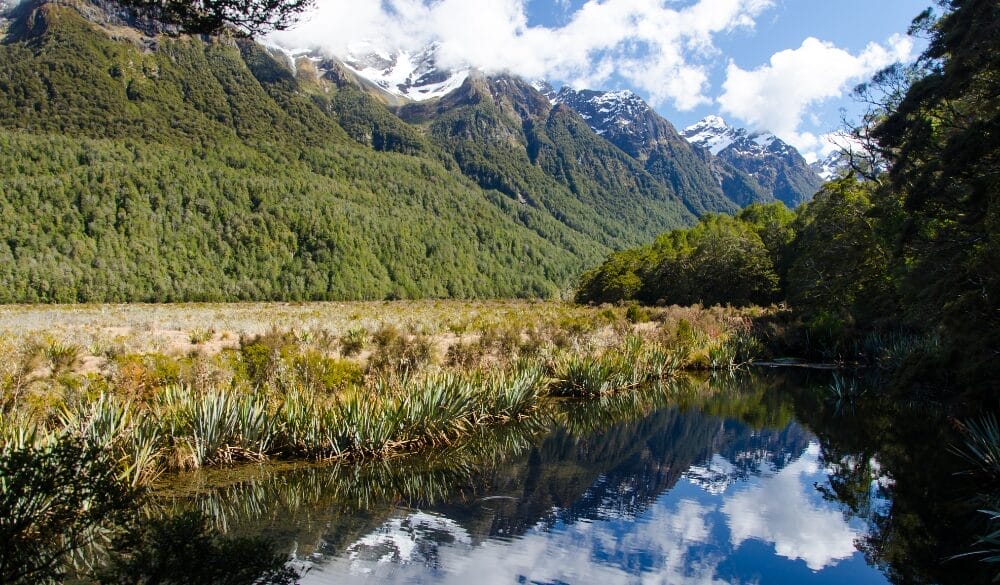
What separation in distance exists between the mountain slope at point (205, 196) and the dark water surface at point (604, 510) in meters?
85.4

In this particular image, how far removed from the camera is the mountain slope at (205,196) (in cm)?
9088

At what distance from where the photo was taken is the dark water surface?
637 cm

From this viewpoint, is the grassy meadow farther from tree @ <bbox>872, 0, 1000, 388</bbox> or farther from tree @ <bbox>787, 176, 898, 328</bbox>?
tree @ <bbox>787, 176, 898, 328</bbox>

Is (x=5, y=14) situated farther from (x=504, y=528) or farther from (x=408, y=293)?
(x=504, y=528)

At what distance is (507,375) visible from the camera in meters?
14.5

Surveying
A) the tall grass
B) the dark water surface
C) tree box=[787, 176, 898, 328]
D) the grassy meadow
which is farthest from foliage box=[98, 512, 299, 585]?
tree box=[787, 176, 898, 328]

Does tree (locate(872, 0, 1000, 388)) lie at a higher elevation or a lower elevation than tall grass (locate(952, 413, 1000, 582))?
higher

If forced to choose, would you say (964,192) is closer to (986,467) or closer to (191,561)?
(986,467)

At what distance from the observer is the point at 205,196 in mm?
113250

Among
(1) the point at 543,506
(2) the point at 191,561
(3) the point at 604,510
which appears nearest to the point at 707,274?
(3) the point at 604,510

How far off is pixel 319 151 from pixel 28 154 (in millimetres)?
65406

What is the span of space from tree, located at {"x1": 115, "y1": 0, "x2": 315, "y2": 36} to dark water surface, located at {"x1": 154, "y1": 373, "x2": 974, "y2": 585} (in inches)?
231

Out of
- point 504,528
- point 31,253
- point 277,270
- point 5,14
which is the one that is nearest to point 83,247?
point 31,253

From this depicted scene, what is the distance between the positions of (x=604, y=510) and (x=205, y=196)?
12264 centimetres
